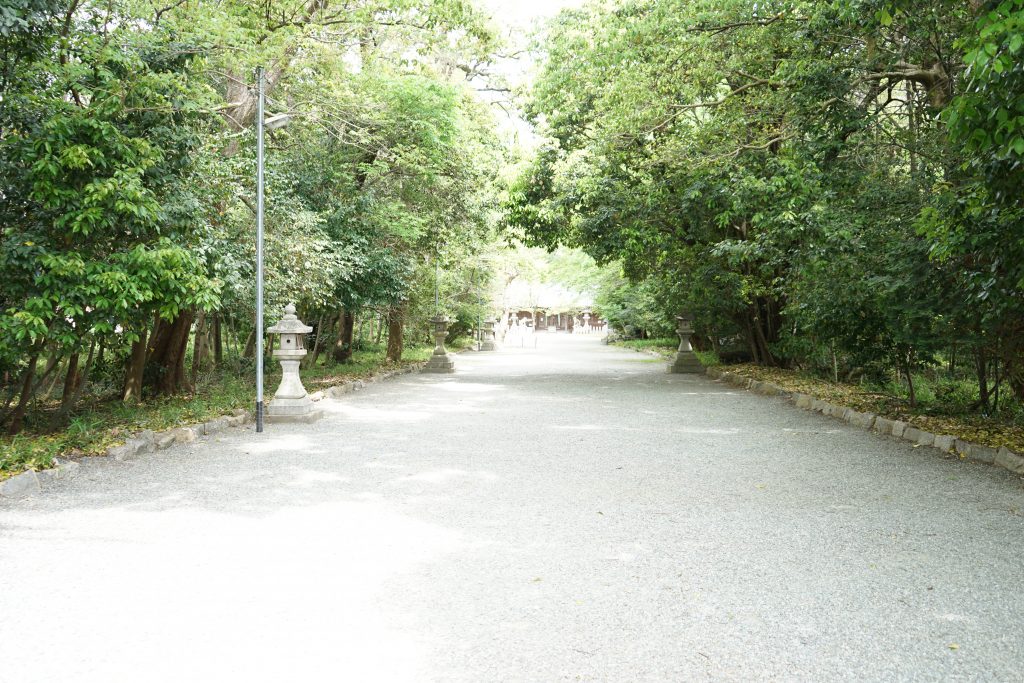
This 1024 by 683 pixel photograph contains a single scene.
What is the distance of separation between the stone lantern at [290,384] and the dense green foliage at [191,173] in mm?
760

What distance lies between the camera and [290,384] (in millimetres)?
9445

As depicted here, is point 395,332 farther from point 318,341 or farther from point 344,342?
point 318,341

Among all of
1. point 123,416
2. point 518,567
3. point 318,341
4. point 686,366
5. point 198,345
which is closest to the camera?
point 518,567

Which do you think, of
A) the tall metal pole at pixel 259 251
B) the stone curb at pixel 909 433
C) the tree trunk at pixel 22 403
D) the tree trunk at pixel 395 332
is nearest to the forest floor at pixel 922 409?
the stone curb at pixel 909 433

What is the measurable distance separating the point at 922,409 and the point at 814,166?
3.36 m

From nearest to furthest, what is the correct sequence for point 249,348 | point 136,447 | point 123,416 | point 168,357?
1. point 136,447
2. point 123,416
3. point 168,357
4. point 249,348

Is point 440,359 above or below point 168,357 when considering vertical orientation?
below

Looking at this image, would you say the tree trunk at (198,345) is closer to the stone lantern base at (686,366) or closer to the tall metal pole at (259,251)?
the tall metal pole at (259,251)

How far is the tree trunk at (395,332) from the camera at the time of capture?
18.5 meters

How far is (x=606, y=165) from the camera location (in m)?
14.6

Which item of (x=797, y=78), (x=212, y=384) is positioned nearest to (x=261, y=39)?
(x=212, y=384)

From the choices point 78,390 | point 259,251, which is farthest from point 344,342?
point 78,390

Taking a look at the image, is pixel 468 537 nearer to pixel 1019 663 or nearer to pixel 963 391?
pixel 1019 663

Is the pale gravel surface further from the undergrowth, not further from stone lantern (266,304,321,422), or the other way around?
stone lantern (266,304,321,422)
